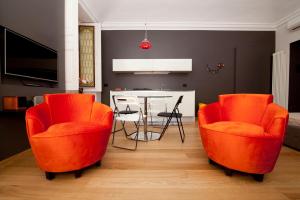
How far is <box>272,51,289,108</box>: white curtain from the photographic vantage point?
5.53 metres

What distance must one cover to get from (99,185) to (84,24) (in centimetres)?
533

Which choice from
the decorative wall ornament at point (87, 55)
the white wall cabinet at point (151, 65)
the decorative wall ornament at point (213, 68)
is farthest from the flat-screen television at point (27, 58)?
the decorative wall ornament at point (213, 68)

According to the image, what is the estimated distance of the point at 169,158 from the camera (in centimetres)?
236

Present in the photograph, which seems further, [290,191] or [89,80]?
[89,80]

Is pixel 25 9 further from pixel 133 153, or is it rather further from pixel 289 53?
pixel 289 53

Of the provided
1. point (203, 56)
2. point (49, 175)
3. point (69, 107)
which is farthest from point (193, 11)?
point (49, 175)

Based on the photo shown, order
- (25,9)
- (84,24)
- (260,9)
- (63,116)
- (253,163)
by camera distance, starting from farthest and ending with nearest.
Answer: (84,24)
(260,9)
(25,9)
(63,116)
(253,163)

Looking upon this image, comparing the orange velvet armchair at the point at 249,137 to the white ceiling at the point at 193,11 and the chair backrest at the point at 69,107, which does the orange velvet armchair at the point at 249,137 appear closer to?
the chair backrest at the point at 69,107

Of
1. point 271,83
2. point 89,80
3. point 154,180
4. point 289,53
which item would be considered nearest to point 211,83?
point 271,83

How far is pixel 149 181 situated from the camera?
175 centimetres

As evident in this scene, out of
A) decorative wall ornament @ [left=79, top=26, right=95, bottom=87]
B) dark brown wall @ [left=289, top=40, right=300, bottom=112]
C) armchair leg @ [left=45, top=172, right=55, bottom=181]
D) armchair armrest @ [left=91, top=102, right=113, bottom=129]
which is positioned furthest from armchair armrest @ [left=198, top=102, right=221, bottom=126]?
dark brown wall @ [left=289, top=40, right=300, bottom=112]

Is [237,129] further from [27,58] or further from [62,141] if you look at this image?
[27,58]

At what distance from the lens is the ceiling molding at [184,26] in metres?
5.89

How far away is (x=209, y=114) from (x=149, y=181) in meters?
1.10
